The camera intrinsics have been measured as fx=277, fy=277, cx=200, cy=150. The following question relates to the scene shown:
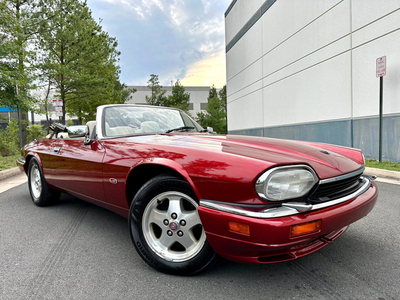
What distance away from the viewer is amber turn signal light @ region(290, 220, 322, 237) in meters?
1.44

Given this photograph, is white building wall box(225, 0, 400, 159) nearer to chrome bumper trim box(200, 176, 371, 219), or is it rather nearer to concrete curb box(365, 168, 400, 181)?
concrete curb box(365, 168, 400, 181)

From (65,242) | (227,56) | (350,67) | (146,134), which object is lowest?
(65,242)

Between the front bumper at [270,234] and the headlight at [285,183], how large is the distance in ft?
0.39

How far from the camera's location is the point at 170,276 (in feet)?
6.15

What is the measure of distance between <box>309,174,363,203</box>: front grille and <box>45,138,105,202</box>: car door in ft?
5.73

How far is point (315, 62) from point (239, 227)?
10345 mm

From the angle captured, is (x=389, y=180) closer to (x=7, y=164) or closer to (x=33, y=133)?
(x=7, y=164)

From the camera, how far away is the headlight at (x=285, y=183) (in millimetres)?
1498

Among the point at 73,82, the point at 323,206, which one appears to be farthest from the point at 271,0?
the point at 323,206

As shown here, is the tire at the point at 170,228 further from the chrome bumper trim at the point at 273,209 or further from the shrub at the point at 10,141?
the shrub at the point at 10,141

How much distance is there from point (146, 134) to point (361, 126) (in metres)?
7.49

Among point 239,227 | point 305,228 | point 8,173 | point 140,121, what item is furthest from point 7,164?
point 305,228

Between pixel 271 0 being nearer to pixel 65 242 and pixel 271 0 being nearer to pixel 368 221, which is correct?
pixel 368 221

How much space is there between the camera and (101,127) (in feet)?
8.96
